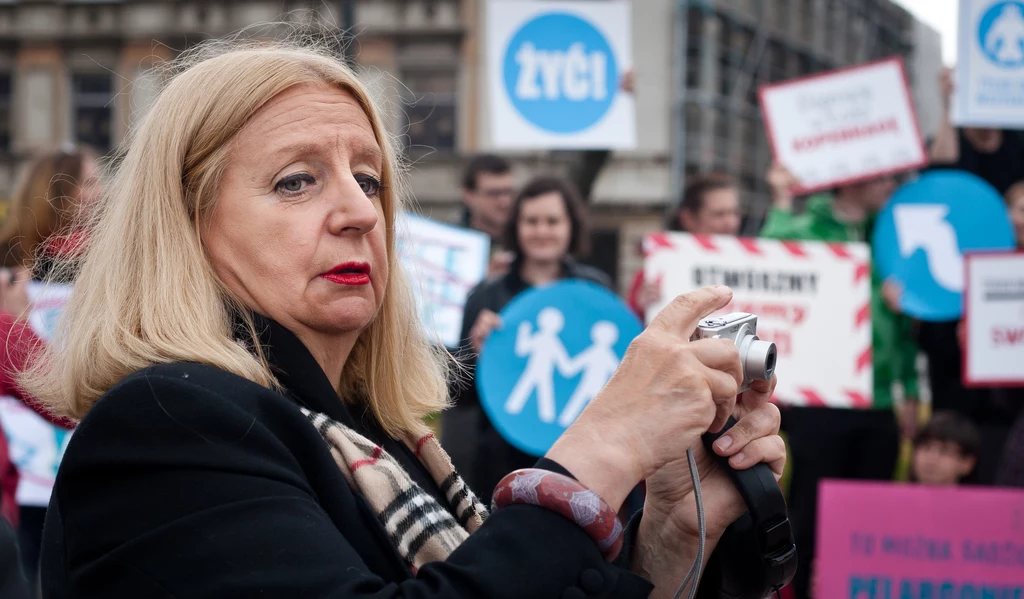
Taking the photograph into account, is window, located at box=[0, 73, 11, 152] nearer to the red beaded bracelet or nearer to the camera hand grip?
the camera hand grip

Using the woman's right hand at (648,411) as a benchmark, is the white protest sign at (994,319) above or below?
below

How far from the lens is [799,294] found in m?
5.08

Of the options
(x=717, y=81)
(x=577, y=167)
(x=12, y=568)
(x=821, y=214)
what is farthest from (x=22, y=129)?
(x=12, y=568)

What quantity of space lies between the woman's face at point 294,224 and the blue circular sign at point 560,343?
2.86 meters

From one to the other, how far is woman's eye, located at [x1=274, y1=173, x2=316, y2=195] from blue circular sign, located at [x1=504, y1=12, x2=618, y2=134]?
4.54m

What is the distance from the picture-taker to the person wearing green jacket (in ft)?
16.1

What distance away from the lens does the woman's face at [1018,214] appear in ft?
17.7

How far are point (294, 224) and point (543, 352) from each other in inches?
118

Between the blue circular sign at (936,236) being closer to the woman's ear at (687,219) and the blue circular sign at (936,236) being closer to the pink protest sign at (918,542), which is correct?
the woman's ear at (687,219)

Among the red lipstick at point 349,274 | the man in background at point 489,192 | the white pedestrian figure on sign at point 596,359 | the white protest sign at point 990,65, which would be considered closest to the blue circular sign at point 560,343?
the white pedestrian figure on sign at point 596,359

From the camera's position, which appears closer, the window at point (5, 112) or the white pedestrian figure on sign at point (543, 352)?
the white pedestrian figure on sign at point (543, 352)

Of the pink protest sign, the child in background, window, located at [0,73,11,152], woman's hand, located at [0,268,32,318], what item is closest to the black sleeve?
woman's hand, located at [0,268,32,318]

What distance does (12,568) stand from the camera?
5.93ft

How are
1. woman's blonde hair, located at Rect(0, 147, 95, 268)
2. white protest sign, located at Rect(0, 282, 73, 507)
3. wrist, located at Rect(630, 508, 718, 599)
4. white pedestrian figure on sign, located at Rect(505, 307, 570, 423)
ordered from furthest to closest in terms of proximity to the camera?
white pedestrian figure on sign, located at Rect(505, 307, 570, 423) → white protest sign, located at Rect(0, 282, 73, 507) → woman's blonde hair, located at Rect(0, 147, 95, 268) → wrist, located at Rect(630, 508, 718, 599)
